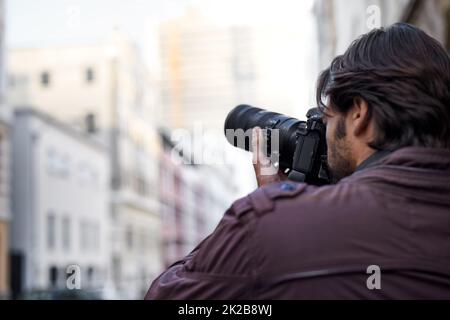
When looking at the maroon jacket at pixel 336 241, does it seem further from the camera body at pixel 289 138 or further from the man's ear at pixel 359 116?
the camera body at pixel 289 138

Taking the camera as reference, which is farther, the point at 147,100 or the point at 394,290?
the point at 147,100

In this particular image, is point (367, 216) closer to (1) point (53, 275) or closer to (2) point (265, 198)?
(2) point (265, 198)

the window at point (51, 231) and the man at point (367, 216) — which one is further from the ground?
the man at point (367, 216)

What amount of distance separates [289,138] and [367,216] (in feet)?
1.64

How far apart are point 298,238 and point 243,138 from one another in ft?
2.08

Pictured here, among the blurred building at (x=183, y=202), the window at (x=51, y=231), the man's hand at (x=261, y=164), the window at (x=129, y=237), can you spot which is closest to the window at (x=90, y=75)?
the blurred building at (x=183, y=202)

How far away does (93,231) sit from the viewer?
3769cm

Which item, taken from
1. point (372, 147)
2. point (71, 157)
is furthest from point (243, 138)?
point (71, 157)

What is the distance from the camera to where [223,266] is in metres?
1.20

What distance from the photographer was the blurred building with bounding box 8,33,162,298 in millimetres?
41219

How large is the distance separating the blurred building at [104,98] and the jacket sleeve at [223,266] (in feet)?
129

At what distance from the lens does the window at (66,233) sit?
3300 cm

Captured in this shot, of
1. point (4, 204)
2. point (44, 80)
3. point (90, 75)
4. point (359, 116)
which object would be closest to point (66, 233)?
point (4, 204)
